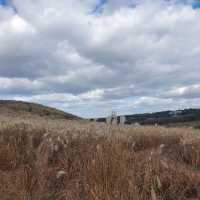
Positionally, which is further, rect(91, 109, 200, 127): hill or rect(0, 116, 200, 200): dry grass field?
rect(91, 109, 200, 127): hill

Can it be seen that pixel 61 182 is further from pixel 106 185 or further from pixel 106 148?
pixel 106 185

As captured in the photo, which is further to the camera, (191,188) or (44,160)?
(191,188)

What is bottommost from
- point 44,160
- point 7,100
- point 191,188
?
point 191,188

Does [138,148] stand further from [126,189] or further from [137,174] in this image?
[126,189]

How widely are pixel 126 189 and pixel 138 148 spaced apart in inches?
226

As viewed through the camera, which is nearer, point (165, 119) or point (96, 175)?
point (96, 175)

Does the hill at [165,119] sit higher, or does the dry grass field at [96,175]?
the hill at [165,119]

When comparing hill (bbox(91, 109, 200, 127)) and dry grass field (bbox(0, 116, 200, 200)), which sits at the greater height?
hill (bbox(91, 109, 200, 127))

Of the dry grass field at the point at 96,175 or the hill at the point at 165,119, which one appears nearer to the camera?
the dry grass field at the point at 96,175

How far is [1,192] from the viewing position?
4723 mm

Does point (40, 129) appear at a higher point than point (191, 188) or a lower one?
higher

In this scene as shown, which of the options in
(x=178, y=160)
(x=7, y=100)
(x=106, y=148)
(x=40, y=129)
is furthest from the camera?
(x=7, y=100)

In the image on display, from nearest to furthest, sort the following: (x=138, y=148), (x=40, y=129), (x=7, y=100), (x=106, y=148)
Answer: (x=106, y=148)
(x=138, y=148)
(x=40, y=129)
(x=7, y=100)

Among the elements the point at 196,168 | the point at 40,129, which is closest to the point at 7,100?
the point at 40,129
